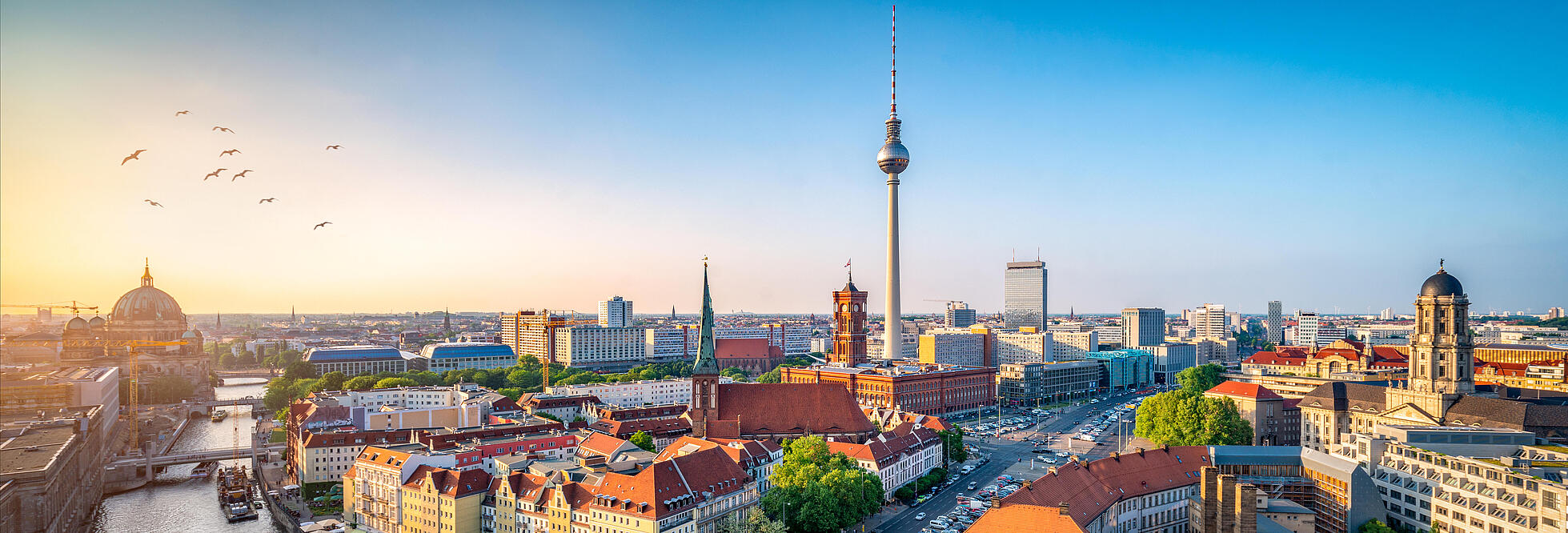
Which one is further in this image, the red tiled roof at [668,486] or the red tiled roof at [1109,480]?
the red tiled roof at [668,486]

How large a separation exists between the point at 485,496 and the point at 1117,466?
40.9 meters

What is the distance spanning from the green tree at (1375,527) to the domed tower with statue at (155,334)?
497 feet

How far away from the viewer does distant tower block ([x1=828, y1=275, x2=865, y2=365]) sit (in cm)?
11369

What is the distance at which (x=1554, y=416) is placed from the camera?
61.5 metres

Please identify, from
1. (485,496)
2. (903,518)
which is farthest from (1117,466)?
(485,496)

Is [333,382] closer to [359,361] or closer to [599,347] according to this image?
[359,361]

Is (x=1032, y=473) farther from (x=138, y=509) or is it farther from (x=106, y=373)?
(x=106, y=373)

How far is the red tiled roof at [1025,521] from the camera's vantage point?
3772cm

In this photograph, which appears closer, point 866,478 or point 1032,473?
point 866,478

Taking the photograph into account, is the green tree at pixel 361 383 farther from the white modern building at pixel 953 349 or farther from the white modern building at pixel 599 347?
the white modern building at pixel 953 349

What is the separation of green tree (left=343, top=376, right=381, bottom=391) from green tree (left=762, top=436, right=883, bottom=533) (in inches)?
3312

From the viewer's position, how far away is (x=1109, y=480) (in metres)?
52.4

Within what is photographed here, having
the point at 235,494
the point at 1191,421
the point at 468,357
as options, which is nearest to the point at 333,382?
the point at 468,357

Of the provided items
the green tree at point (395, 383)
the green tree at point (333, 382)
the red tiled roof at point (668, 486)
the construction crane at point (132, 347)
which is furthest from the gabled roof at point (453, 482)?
the green tree at point (333, 382)
